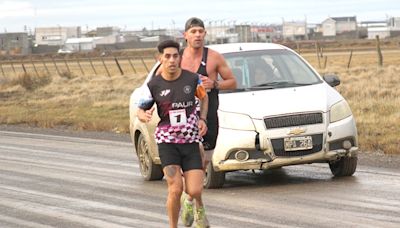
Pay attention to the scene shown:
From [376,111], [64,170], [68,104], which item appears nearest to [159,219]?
[64,170]

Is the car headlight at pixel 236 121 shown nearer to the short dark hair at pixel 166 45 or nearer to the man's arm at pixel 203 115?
the man's arm at pixel 203 115

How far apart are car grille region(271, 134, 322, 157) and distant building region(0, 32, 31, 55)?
13248cm

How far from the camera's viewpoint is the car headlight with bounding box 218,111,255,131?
35.5 ft

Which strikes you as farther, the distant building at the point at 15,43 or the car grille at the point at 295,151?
the distant building at the point at 15,43

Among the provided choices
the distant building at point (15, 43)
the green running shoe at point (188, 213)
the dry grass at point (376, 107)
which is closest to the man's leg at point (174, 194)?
the green running shoe at point (188, 213)

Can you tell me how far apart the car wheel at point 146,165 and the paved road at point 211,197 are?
0.15m

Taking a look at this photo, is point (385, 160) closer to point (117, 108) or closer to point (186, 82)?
point (186, 82)

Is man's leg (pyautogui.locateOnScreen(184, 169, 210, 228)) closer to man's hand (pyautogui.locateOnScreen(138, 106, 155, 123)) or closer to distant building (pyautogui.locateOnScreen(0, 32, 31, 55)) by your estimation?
man's hand (pyautogui.locateOnScreen(138, 106, 155, 123))

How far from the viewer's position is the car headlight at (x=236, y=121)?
35.5 feet

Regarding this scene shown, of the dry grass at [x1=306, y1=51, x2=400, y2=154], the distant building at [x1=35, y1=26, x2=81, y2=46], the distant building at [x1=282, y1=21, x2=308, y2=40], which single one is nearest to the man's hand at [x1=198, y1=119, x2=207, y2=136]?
the dry grass at [x1=306, y1=51, x2=400, y2=154]

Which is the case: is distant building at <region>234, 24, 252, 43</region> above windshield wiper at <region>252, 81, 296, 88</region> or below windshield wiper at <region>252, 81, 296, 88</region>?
below

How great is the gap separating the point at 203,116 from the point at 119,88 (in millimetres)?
28944

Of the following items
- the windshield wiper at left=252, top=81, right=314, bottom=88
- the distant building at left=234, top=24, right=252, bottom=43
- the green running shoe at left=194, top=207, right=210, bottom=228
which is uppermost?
the windshield wiper at left=252, top=81, right=314, bottom=88

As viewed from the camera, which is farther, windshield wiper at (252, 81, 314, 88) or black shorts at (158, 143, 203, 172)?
windshield wiper at (252, 81, 314, 88)
